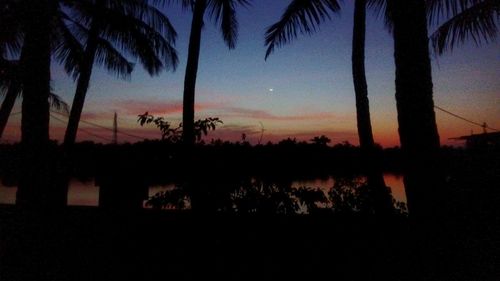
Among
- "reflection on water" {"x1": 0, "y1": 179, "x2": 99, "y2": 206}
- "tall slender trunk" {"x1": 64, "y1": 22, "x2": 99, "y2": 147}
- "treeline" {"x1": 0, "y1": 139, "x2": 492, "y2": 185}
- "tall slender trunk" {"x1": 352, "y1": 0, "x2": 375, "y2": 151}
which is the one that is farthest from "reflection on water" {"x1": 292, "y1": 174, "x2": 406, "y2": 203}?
"reflection on water" {"x1": 0, "y1": 179, "x2": 99, "y2": 206}

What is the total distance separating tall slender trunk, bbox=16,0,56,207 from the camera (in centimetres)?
511

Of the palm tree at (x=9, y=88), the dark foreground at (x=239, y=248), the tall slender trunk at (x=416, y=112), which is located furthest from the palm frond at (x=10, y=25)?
the tall slender trunk at (x=416, y=112)

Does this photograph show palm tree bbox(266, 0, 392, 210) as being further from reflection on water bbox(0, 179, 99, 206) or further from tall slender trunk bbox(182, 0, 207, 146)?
reflection on water bbox(0, 179, 99, 206)

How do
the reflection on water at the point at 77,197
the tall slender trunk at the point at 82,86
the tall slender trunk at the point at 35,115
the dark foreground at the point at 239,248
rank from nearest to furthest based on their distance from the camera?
the dark foreground at the point at 239,248, the tall slender trunk at the point at 35,115, the tall slender trunk at the point at 82,86, the reflection on water at the point at 77,197

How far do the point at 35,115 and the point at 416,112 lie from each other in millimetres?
4858

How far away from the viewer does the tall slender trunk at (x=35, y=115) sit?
5.11 meters

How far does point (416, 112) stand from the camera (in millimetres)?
3232

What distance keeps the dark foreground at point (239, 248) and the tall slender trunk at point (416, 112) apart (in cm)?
32

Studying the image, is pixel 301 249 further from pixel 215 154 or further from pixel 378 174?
pixel 378 174

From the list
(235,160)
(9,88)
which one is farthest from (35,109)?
(9,88)

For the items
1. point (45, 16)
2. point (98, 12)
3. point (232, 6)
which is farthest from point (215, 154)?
point (98, 12)

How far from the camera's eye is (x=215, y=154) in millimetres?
4875

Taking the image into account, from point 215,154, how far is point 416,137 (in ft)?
8.36

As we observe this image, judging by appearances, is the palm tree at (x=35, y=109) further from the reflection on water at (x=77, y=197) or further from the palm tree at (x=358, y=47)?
the reflection on water at (x=77, y=197)
